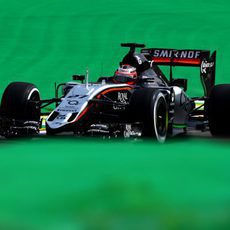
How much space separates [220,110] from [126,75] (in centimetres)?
176

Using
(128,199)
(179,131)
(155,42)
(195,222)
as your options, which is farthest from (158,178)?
(155,42)

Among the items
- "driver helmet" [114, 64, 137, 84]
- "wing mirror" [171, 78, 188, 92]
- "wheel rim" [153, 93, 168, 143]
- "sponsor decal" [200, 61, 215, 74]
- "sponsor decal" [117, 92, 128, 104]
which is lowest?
"wheel rim" [153, 93, 168, 143]

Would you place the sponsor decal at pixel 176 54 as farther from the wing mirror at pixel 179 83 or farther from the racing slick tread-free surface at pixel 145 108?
the racing slick tread-free surface at pixel 145 108

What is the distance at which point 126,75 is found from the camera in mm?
12977

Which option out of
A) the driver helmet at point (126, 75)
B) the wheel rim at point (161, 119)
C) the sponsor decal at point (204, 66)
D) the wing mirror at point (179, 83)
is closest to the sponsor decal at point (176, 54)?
the sponsor decal at point (204, 66)

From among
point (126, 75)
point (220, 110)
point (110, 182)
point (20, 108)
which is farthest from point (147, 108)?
point (110, 182)

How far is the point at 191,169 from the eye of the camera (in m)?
7.57

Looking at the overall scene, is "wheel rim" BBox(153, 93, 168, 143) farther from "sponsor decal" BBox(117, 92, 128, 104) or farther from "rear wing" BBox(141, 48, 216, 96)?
"rear wing" BBox(141, 48, 216, 96)

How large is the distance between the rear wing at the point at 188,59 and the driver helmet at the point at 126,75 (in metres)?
1.58

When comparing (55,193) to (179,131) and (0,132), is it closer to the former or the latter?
(0,132)

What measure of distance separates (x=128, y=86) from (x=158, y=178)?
5.64 meters

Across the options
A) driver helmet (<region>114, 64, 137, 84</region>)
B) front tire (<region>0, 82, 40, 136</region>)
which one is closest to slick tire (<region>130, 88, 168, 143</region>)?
driver helmet (<region>114, 64, 137, 84</region>)

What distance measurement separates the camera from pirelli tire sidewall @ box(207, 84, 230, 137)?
12.3m

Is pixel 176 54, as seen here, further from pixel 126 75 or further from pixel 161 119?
pixel 161 119
